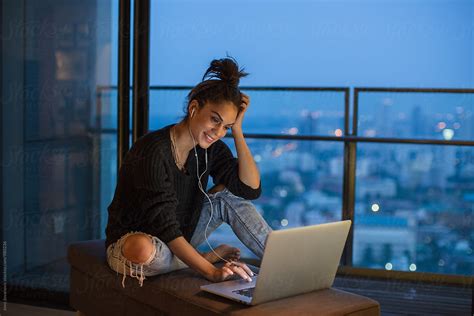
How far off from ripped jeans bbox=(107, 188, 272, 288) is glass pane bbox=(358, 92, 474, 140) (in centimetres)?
157

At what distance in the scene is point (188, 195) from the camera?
104 inches

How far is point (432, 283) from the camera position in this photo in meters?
3.96

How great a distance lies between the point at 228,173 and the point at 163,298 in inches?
25.3

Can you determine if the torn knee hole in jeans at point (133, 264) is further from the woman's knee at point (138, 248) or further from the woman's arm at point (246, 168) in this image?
the woman's arm at point (246, 168)

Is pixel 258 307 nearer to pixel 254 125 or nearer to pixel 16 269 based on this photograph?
pixel 16 269

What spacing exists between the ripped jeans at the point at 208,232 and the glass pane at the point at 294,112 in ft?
4.54

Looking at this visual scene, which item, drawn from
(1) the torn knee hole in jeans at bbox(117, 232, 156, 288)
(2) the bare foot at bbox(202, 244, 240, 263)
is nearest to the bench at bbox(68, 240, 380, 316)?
(1) the torn knee hole in jeans at bbox(117, 232, 156, 288)

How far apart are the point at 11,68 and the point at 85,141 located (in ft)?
1.70

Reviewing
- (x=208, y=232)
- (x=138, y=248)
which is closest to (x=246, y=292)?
(x=138, y=248)

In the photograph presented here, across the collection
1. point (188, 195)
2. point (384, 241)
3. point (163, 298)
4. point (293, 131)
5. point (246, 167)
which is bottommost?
point (384, 241)

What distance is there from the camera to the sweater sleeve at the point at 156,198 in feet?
7.68

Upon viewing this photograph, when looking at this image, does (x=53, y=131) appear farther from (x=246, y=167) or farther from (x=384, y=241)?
(x=384, y=241)

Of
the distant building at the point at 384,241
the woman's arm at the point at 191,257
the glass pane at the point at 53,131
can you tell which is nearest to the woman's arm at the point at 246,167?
the woman's arm at the point at 191,257

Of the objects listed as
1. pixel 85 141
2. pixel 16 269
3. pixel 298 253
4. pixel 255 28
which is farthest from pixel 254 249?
pixel 255 28
